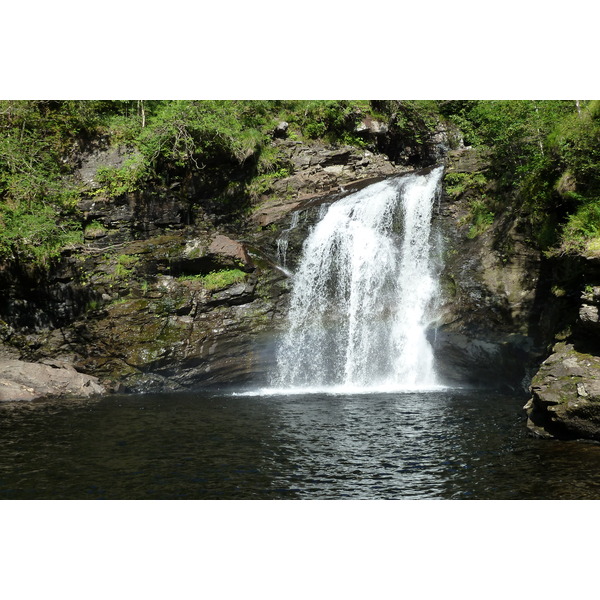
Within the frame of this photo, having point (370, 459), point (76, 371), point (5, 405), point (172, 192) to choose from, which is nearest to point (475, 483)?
point (370, 459)

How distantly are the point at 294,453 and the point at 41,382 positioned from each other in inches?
361

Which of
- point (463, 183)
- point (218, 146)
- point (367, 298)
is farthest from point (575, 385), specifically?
point (218, 146)

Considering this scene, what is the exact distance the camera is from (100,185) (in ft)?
61.1

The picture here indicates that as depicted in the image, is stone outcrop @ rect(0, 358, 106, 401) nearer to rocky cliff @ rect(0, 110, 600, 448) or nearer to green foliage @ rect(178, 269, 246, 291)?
rocky cliff @ rect(0, 110, 600, 448)

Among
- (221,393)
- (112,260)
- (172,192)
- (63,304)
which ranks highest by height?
(172,192)

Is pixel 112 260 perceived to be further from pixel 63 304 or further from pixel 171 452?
pixel 171 452

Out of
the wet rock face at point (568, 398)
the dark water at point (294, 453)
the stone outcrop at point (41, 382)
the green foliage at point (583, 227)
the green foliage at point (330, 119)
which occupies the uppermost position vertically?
the green foliage at point (330, 119)

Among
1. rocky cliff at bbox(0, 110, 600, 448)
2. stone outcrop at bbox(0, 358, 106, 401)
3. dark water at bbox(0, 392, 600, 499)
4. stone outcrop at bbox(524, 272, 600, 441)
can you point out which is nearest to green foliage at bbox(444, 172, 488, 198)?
rocky cliff at bbox(0, 110, 600, 448)

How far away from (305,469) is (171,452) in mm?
2440

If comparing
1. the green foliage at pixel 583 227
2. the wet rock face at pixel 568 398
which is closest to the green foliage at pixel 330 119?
the green foliage at pixel 583 227

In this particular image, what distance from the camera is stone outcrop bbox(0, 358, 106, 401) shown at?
45.9ft

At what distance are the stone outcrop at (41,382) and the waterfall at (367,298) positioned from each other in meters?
5.56

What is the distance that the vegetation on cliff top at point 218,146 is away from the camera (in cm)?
1420

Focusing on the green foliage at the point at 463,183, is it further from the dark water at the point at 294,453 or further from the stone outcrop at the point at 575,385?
the dark water at the point at 294,453
